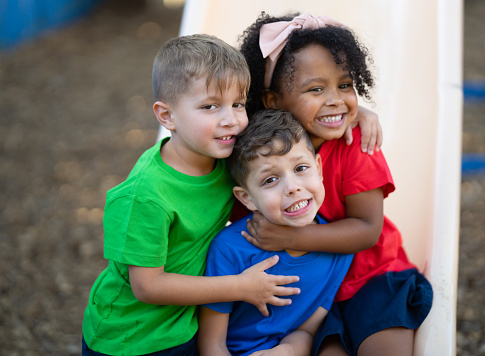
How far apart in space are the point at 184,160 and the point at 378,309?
2.51 feet

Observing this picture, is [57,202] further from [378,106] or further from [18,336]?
[378,106]

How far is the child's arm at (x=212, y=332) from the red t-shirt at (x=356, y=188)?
0.41 meters

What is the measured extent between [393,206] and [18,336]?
6.29 feet

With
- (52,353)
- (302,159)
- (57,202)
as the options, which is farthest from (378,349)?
(57,202)

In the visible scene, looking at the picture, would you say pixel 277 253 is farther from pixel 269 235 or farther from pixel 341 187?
pixel 341 187

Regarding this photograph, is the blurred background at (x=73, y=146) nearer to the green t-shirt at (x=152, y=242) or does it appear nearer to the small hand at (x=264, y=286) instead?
the green t-shirt at (x=152, y=242)

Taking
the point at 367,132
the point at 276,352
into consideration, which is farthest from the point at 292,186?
the point at 276,352

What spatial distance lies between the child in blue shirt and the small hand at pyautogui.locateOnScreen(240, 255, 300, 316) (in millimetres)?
64

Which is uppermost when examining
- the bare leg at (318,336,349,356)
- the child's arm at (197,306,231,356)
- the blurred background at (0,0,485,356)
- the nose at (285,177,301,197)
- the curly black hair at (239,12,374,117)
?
the curly black hair at (239,12,374,117)

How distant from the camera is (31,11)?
21.7ft

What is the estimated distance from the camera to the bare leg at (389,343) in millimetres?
1709

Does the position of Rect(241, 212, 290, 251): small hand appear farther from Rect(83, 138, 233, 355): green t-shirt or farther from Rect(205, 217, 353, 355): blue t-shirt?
Rect(83, 138, 233, 355): green t-shirt

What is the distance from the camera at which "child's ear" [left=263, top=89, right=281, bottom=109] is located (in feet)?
6.18

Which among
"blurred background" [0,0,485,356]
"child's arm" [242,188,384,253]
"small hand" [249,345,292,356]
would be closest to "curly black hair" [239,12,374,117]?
"child's arm" [242,188,384,253]
